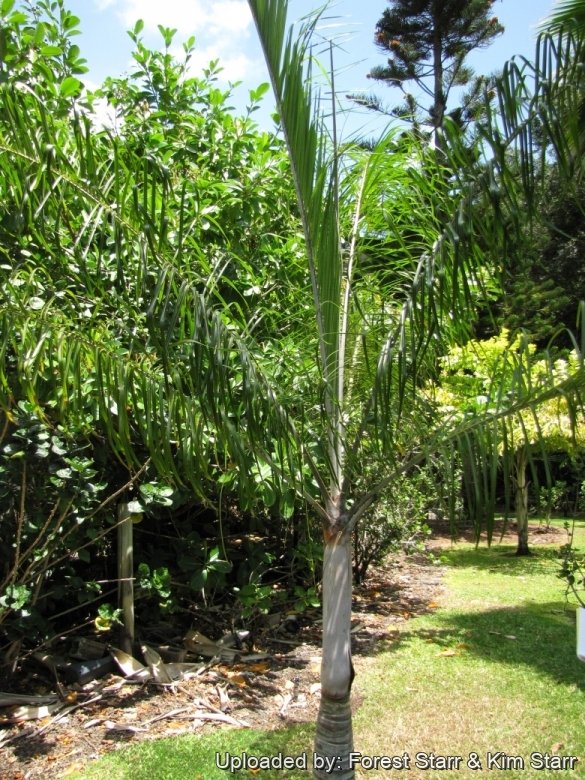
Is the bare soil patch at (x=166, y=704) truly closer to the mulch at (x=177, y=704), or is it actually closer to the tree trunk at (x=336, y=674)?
the mulch at (x=177, y=704)

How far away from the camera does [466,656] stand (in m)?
5.26

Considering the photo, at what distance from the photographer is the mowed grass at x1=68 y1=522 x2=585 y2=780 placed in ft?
11.3

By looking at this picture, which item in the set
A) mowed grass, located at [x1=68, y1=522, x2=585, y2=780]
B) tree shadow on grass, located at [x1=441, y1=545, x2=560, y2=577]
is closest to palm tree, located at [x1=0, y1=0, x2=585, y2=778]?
mowed grass, located at [x1=68, y1=522, x2=585, y2=780]

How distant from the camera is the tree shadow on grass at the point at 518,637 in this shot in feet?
16.7

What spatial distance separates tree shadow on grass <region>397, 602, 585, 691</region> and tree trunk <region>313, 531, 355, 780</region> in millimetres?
2526

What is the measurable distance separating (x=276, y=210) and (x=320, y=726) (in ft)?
11.6

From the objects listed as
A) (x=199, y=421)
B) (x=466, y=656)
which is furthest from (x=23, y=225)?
(x=466, y=656)

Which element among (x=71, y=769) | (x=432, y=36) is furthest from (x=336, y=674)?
(x=432, y=36)

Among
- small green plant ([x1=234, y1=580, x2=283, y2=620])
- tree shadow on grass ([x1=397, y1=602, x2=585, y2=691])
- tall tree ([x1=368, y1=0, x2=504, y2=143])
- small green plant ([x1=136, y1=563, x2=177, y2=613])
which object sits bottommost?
tree shadow on grass ([x1=397, y1=602, x2=585, y2=691])

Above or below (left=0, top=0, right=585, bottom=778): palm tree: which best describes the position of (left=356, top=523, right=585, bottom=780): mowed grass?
below

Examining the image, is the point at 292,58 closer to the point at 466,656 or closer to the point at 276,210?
the point at 276,210

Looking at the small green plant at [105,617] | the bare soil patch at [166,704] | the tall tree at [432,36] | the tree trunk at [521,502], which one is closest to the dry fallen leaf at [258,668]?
the bare soil patch at [166,704]

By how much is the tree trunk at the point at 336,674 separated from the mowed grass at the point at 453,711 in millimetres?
588

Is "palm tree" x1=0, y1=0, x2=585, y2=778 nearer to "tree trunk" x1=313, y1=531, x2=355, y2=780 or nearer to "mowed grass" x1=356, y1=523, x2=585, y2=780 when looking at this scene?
"tree trunk" x1=313, y1=531, x2=355, y2=780
